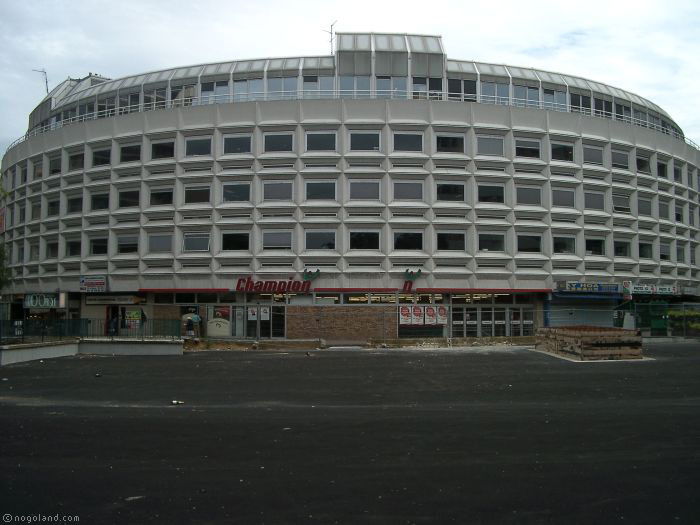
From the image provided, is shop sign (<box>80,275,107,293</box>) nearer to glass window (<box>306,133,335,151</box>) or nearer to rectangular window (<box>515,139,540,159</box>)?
glass window (<box>306,133,335,151</box>)

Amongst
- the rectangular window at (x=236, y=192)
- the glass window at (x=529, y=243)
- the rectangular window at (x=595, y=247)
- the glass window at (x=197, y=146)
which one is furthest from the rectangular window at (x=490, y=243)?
the glass window at (x=197, y=146)

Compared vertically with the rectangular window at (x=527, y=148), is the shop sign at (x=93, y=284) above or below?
below

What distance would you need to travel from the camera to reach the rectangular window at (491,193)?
3838 cm

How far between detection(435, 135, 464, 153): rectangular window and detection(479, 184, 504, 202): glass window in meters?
3.05

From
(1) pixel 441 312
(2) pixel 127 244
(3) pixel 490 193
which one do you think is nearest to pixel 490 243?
(3) pixel 490 193

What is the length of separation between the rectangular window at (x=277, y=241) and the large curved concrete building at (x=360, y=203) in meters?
0.10

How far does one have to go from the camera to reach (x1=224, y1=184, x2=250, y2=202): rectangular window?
38188 millimetres

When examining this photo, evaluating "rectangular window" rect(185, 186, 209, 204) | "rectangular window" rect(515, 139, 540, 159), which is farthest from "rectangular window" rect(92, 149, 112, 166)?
"rectangular window" rect(515, 139, 540, 159)

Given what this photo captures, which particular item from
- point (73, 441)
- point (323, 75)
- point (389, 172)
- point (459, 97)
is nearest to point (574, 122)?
point (459, 97)

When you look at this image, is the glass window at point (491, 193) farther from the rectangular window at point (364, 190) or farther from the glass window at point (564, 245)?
the rectangular window at point (364, 190)

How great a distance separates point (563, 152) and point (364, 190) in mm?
14948

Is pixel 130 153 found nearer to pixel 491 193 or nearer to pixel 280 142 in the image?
pixel 280 142

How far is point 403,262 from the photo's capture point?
36.9m

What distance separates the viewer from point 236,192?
38312 mm
